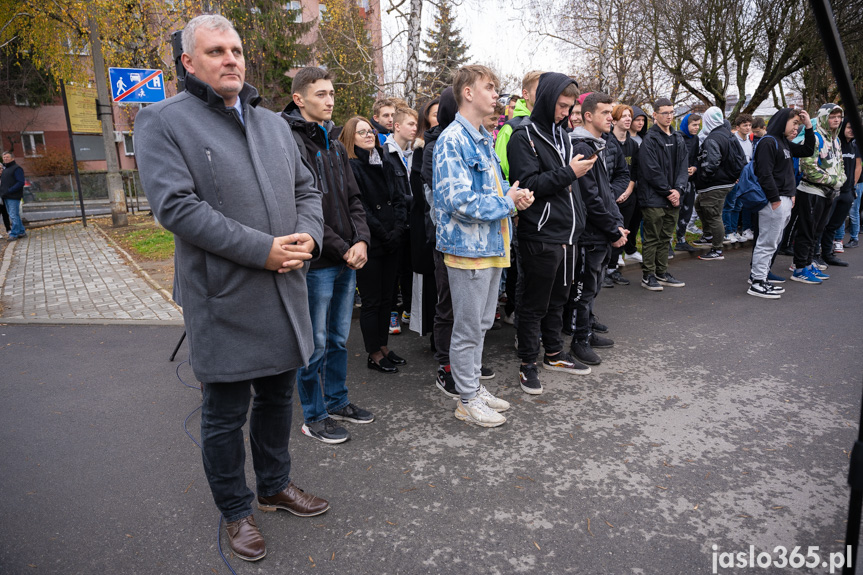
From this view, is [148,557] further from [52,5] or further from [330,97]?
[52,5]

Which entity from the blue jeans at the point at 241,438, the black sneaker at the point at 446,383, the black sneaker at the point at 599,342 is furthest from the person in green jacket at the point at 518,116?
the blue jeans at the point at 241,438

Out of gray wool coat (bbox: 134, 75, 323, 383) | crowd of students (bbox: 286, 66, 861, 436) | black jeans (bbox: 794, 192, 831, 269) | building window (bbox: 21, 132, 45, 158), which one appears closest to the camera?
gray wool coat (bbox: 134, 75, 323, 383)

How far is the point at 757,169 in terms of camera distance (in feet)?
21.1

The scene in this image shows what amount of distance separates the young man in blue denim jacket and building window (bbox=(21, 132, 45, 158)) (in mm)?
37455

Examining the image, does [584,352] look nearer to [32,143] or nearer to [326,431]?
[326,431]

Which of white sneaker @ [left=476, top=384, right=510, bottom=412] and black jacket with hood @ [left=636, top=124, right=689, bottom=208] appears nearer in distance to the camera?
white sneaker @ [left=476, top=384, right=510, bottom=412]

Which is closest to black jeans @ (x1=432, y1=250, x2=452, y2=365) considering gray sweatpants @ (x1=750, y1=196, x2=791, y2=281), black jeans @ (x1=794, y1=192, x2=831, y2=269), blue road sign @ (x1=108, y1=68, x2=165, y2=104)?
gray sweatpants @ (x1=750, y1=196, x2=791, y2=281)

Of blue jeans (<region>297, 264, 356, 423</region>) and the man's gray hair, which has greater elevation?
the man's gray hair

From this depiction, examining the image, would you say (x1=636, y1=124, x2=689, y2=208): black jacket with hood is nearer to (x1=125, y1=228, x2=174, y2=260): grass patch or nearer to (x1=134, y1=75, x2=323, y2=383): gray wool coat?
(x1=134, y1=75, x2=323, y2=383): gray wool coat

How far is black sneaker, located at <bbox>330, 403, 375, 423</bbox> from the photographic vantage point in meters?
3.79

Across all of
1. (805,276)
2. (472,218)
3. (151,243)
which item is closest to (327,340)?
(472,218)

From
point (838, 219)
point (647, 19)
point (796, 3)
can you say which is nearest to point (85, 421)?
point (838, 219)

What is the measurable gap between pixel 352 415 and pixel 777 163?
577 centimetres

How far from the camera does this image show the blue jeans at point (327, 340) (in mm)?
3348
